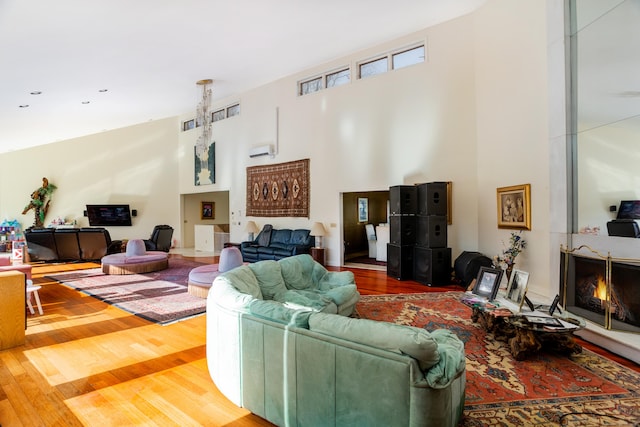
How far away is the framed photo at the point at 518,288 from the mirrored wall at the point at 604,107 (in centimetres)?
134

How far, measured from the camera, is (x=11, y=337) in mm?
3469

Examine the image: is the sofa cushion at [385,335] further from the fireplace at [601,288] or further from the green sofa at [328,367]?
the fireplace at [601,288]

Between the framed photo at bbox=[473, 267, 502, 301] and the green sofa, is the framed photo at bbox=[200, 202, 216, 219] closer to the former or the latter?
the green sofa

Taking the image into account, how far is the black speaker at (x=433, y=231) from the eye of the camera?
6.20m

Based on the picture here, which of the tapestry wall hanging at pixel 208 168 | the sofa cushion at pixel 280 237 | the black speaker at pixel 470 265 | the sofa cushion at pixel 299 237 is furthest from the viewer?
the tapestry wall hanging at pixel 208 168

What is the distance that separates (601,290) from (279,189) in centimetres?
751

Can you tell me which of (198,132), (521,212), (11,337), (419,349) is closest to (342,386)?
(419,349)

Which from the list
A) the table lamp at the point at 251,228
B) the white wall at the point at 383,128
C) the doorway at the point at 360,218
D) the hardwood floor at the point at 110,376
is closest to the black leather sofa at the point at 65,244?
the table lamp at the point at 251,228

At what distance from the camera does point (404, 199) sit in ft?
21.4

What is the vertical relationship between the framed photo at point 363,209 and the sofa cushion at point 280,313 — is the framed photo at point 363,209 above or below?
above

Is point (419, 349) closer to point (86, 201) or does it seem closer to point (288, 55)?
point (288, 55)

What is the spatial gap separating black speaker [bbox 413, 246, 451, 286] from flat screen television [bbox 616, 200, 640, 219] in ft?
9.04

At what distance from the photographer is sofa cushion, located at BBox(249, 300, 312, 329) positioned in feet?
6.66

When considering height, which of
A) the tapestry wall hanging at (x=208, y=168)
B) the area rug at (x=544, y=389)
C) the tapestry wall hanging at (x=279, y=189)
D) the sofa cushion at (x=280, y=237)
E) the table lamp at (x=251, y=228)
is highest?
the tapestry wall hanging at (x=208, y=168)
